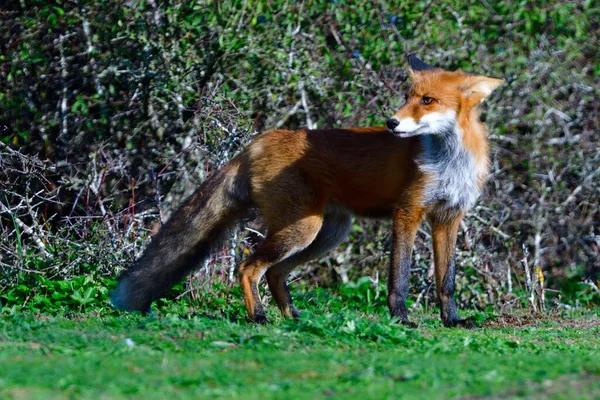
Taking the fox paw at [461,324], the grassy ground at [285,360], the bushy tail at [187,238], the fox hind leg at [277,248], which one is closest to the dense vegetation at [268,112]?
the bushy tail at [187,238]

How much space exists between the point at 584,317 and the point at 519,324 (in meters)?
0.97

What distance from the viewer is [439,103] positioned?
269 inches

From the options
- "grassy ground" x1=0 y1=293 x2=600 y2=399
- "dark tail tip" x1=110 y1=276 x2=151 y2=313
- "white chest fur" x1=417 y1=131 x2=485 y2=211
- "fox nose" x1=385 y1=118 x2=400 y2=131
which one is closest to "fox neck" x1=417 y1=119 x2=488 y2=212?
"white chest fur" x1=417 y1=131 x2=485 y2=211

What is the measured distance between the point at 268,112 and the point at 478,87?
3416 millimetres

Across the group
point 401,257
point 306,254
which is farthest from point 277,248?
point 401,257

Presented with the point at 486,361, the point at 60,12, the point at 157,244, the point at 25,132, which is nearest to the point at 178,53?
the point at 60,12

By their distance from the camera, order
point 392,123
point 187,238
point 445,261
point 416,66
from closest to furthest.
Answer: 1. point 392,123
2. point 187,238
3. point 445,261
4. point 416,66

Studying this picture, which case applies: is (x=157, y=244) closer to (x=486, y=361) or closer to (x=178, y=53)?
(x=178, y=53)

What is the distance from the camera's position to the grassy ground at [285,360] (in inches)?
152

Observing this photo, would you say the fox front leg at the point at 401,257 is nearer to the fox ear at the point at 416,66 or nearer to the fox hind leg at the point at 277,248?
the fox hind leg at the point at 277,248

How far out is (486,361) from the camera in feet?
15.3

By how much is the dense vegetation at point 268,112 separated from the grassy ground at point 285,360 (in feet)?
8.36

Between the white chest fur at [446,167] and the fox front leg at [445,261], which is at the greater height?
the white chest fur at [446,167]

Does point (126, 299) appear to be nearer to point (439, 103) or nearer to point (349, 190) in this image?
point (349, 190)
